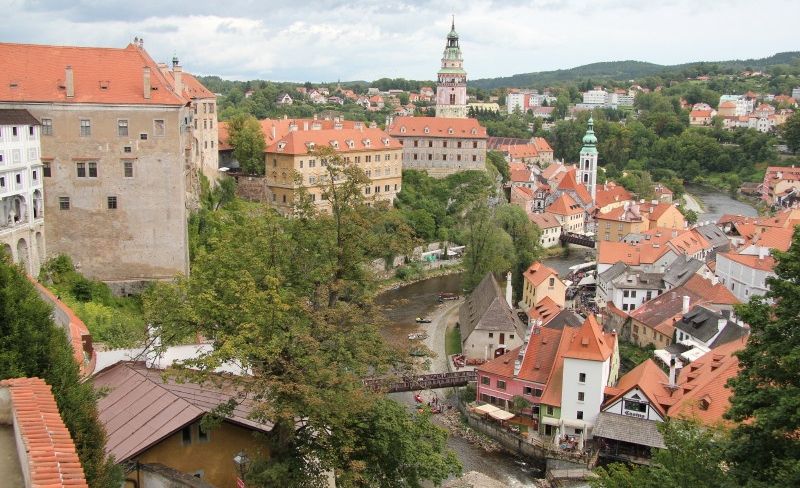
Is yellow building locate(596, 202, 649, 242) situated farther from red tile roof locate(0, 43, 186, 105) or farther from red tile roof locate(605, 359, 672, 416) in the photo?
red tile roof locate(0, 43, 186, 105)

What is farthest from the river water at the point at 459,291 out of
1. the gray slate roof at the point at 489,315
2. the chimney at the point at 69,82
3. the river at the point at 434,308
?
the chimney at the point at 69,82

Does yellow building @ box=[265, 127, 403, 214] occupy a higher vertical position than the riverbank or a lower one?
higher

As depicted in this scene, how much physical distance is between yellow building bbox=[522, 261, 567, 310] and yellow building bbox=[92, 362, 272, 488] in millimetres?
23326

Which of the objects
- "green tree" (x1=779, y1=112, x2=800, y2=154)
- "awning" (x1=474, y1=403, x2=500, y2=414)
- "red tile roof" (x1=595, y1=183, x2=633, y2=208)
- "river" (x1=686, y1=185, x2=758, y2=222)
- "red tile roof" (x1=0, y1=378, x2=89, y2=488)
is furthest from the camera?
"green tree" (x1=779, y1=112, x2=800, y2=154)

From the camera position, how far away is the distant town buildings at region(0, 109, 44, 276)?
72.9 feet

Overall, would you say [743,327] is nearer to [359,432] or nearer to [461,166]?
[359,432]

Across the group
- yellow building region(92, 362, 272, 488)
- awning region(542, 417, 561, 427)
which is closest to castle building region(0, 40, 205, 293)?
yellow building region(92, 362, 272, 488)

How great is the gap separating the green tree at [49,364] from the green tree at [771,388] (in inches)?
319

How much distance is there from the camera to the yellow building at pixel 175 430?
11.5 meters

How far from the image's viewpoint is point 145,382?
13242 mm

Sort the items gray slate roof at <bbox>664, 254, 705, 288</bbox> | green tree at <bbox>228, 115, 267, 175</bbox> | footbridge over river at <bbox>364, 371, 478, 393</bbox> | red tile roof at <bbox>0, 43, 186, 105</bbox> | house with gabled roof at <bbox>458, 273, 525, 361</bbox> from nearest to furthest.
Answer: red tile roof at <bbox>0, 43, 186, 105</bbox>
footbridge over river at <bbox>364, 371, 478, 393</bbox>
house with gabled roof at <bbox>458, 273, 525, 361</bbox>
gray slate roof at <bbox>664, 254, 705, 288</bbox>
green tree at <bbox>228, 115, 267, 175</bbox>

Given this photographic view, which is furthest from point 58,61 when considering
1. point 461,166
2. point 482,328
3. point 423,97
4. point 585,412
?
point 423,97

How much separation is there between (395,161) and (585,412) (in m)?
31.1

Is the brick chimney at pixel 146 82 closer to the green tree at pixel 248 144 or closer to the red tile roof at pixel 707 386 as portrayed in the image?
the red tile roof at pixel 707 386
